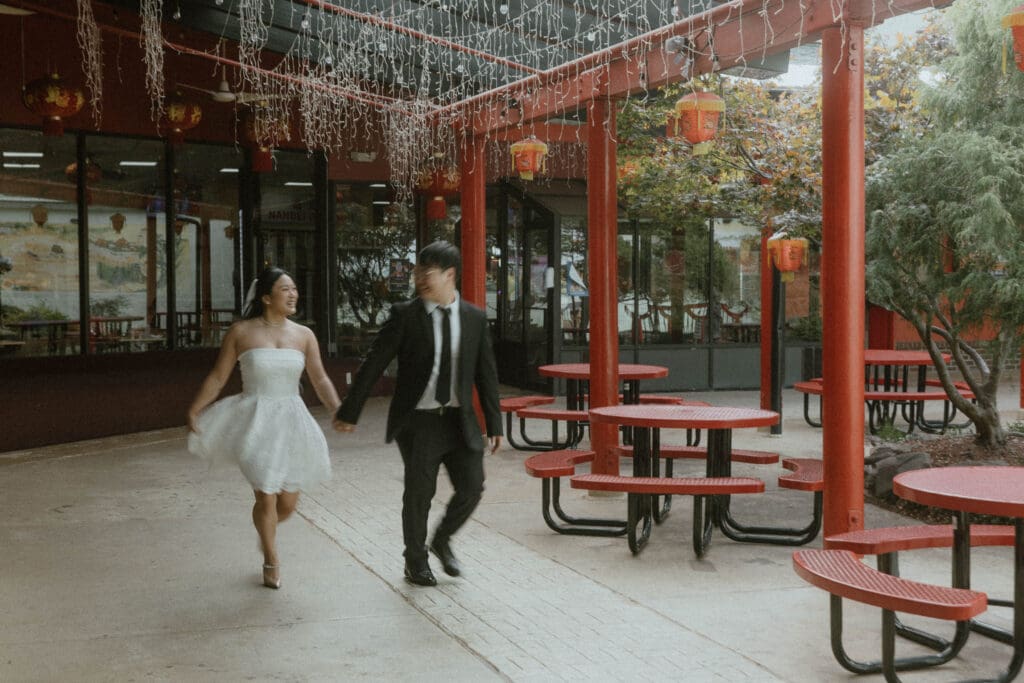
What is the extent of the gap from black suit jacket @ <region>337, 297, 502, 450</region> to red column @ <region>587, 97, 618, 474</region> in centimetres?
277

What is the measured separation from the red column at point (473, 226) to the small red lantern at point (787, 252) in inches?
119

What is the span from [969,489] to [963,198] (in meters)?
3.65

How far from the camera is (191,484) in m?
8.90

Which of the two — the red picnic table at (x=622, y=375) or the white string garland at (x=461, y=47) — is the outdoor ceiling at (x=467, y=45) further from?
the red picnic table at (x=622, y=375)

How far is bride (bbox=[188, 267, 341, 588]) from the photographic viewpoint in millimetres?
5477

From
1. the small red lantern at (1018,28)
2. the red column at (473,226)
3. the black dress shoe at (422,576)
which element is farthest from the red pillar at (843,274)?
the red column at (473,226)

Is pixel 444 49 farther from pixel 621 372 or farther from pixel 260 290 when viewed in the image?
pixel 260 290

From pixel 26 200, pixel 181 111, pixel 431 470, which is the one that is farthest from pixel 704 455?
pixel 26 200

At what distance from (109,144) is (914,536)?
10548 mm

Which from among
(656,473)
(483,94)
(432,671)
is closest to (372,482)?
(656,473)

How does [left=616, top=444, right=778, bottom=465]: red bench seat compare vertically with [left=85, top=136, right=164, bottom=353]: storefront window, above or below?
below

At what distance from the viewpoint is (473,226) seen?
11305mm

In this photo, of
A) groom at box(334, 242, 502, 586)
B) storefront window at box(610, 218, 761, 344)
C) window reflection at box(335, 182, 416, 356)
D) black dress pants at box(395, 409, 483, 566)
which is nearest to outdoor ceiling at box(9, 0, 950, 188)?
window reflection at box(335, 182, 416, 356)

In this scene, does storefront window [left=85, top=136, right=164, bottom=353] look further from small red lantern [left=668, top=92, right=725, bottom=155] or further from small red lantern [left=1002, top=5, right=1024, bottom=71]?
small red lantern [left=1002, top=5, right=1024, bottom=71]
